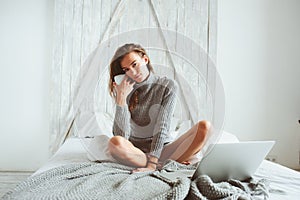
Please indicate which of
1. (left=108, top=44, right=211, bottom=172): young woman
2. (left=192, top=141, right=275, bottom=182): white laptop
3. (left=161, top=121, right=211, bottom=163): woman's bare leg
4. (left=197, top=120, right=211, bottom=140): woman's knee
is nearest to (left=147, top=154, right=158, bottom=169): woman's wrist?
(left=108, top=44, right=211, bottom=172): young woman

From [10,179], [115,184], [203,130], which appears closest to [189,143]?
[203,130]

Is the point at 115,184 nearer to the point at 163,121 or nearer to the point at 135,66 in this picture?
the point at 163,121

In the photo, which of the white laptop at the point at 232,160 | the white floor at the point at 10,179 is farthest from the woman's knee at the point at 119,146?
the white floor at the point at 10,179

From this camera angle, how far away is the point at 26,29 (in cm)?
307

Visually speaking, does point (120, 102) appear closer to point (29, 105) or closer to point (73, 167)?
point (73, 167)

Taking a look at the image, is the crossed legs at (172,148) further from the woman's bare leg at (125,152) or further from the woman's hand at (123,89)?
the woman's hand at (123,89)

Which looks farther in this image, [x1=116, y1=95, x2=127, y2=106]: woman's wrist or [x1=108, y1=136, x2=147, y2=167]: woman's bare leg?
[x1=116, y1=95, x2=127, y2=106]: woman's wrist

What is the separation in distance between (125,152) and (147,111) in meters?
0.27

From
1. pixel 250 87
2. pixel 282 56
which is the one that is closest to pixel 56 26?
pixel 250 87

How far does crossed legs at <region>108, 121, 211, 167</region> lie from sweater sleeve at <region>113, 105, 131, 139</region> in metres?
0.13

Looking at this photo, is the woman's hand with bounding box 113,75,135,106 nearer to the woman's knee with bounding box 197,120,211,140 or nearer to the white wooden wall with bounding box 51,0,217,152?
the woman's knee with bounding box 197,120,211,140

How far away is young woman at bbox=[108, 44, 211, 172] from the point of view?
67.2 inches

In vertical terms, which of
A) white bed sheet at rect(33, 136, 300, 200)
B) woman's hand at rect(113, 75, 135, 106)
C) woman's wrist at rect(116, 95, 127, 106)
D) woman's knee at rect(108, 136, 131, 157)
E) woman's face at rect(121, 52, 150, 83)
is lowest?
white bed sheet at rect(33, 136, 300, 200)

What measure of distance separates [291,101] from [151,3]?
150 cm
